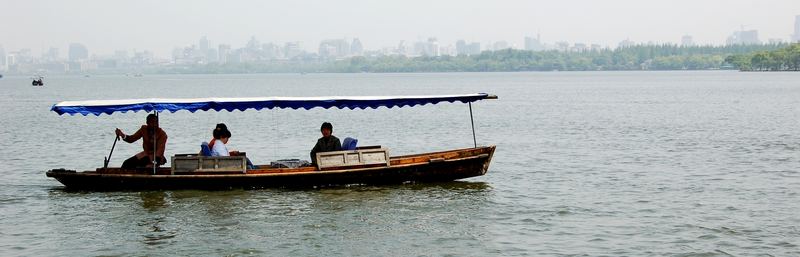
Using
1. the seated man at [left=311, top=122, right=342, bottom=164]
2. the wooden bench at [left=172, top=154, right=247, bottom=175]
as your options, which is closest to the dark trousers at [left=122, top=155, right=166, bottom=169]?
the wooden bench at [left=172, top=154, right=247, bottom=175]

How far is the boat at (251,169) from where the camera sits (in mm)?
20672

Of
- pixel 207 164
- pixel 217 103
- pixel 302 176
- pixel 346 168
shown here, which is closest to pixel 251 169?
pixel 207 164

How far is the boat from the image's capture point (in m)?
20.7

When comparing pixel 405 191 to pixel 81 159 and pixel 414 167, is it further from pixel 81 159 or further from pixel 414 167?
pixel 81 159

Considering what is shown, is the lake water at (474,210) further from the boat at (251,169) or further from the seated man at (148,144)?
the seated man at (148,144)

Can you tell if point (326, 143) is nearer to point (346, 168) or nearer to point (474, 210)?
point (346, 168)

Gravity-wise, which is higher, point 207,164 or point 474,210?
point 207,164

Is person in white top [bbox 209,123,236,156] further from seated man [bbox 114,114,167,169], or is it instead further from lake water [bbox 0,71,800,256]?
seated man [bbox 114,114,167,169]

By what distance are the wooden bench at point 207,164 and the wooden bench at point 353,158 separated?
1.62 m

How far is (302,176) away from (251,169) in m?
1.09

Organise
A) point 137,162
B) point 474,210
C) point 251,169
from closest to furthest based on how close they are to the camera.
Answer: point 474,210, point 251,169, point 137,162

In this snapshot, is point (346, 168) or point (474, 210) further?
point (346, 168)

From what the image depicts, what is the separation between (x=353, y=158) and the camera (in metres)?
21.3

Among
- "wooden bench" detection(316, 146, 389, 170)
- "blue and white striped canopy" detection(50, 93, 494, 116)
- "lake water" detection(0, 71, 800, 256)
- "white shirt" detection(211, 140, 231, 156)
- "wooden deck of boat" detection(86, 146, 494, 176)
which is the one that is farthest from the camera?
"wooden bench" detection(316, 146, 389, 170)
